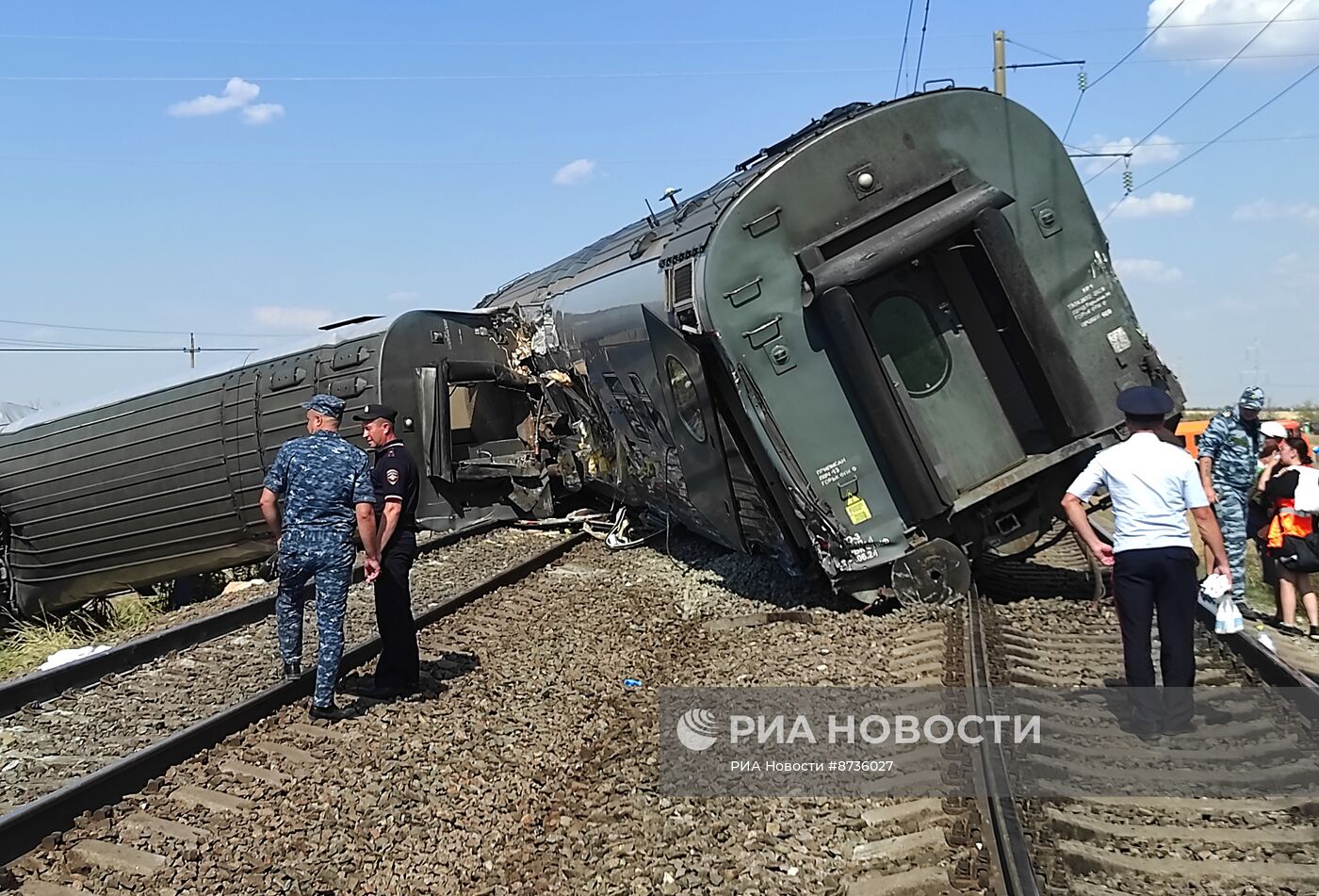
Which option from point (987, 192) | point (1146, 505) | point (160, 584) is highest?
point (987, 192)

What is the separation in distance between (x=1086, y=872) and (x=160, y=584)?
45.2 feet

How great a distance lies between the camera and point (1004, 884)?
3.42 meters

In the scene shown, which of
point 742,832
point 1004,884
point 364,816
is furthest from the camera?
point 364,816

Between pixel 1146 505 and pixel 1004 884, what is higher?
pixel 1146 505

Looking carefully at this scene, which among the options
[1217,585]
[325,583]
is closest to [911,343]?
[1217,585]

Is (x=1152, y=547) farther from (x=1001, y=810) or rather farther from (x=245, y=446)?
(x=245, y=446)

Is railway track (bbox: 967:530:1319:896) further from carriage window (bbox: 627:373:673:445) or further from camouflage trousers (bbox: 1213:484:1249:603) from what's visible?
carriage window (bbox: 627:373:673:445)

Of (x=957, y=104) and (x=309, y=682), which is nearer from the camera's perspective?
(x=309, y=682)

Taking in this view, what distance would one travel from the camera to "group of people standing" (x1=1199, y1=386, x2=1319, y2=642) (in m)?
7.44

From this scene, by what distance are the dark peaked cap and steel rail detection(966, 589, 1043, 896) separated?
1.54 m

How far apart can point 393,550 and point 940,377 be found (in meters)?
3.73

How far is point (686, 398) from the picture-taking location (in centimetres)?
800

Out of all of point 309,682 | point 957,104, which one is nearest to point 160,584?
point 309,682

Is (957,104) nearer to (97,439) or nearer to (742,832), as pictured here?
(742,832)
